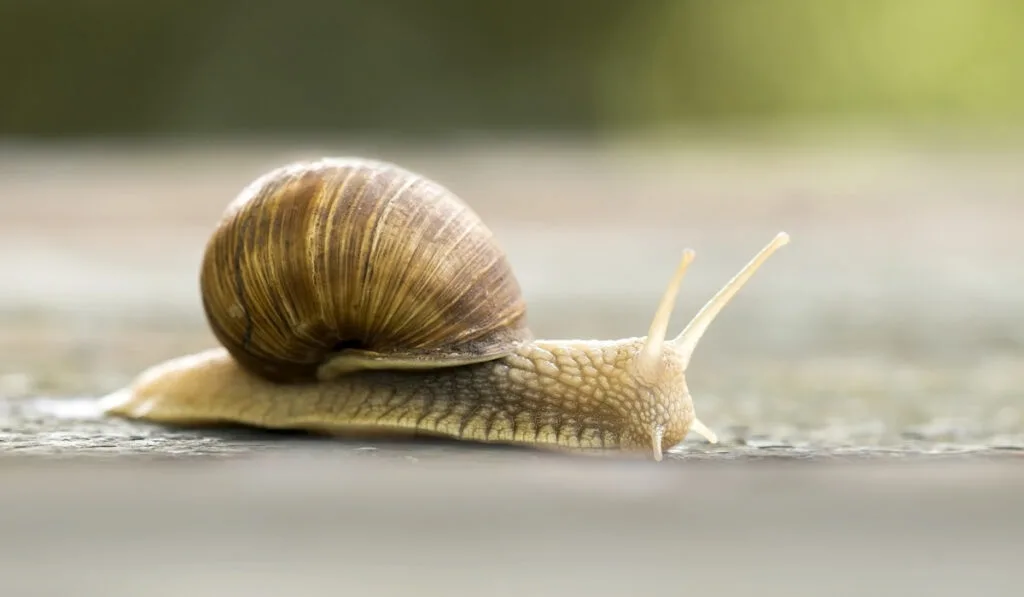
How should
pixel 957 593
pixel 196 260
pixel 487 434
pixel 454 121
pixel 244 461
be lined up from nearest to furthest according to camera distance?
1. pixel 957 593
2. pixel 244 461
3. pixel 487 434
4. pixel 196 260
5. pixel 454 121

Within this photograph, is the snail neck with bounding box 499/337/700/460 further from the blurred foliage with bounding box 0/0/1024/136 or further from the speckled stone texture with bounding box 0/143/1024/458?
the blurred foliage with bounding box 0/0/1024/136

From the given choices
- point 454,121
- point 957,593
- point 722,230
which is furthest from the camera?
point 454,121

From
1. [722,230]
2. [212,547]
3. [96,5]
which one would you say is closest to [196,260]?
[722,230]

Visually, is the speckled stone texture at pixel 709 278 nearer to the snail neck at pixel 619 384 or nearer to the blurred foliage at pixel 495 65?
the snail neck at pixel 619 384

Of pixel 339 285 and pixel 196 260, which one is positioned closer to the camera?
pixel 339 285

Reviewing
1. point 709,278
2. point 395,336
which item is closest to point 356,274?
point 395,336

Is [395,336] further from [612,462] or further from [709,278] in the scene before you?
[709,278]

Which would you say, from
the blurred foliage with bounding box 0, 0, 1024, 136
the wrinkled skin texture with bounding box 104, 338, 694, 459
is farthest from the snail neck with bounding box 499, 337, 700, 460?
the blurred foliage with bounding box 0, 0, 1024, 136

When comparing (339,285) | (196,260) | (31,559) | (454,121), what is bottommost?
(31,559)

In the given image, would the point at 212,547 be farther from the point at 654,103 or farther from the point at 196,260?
the point at 654,103
